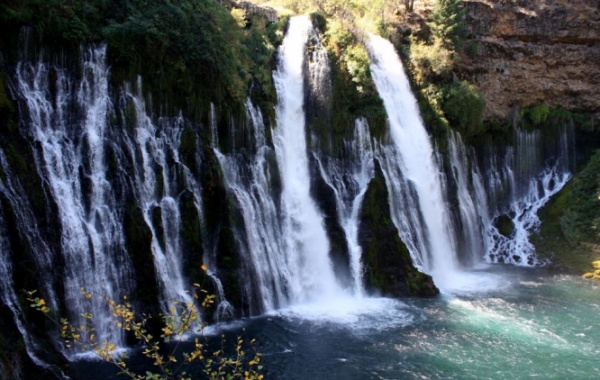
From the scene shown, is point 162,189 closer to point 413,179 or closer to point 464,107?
point 413,179

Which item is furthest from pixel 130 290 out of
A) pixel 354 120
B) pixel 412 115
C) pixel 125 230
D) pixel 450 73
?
pixel 450 73

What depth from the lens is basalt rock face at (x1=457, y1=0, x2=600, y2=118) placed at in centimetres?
2934

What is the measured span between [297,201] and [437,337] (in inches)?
289

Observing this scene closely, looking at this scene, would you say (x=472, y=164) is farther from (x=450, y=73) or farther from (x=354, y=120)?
(x=354, y=120)

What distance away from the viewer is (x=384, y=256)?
20734 millimetres

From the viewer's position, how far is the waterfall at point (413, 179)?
74.4ft

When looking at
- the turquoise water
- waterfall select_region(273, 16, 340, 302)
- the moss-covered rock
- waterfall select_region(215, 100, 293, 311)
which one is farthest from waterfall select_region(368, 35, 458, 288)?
waterfall select_region(215, 100, 293, 311)

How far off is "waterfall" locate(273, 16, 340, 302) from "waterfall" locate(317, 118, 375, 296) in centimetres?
85

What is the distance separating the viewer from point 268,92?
21203 mm

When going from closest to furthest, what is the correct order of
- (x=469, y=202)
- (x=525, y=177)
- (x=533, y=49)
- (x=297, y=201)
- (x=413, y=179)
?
1. (x=297, y=201)
2. (x=413, y=179)
3. (x=469, y=202)
4. (x=533, y=49)
5. (x=525, y=177)

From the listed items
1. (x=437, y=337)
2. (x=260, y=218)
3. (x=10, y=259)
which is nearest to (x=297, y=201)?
(x=260, y=218)

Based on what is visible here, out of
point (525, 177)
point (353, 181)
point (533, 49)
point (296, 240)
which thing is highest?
point (533, 49)

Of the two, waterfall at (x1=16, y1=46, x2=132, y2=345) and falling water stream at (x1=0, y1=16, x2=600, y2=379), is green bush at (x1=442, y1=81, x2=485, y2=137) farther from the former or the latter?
waterfall at (x1=16, y1=46, x2=132, y2=345)

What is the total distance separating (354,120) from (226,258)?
8.73m
